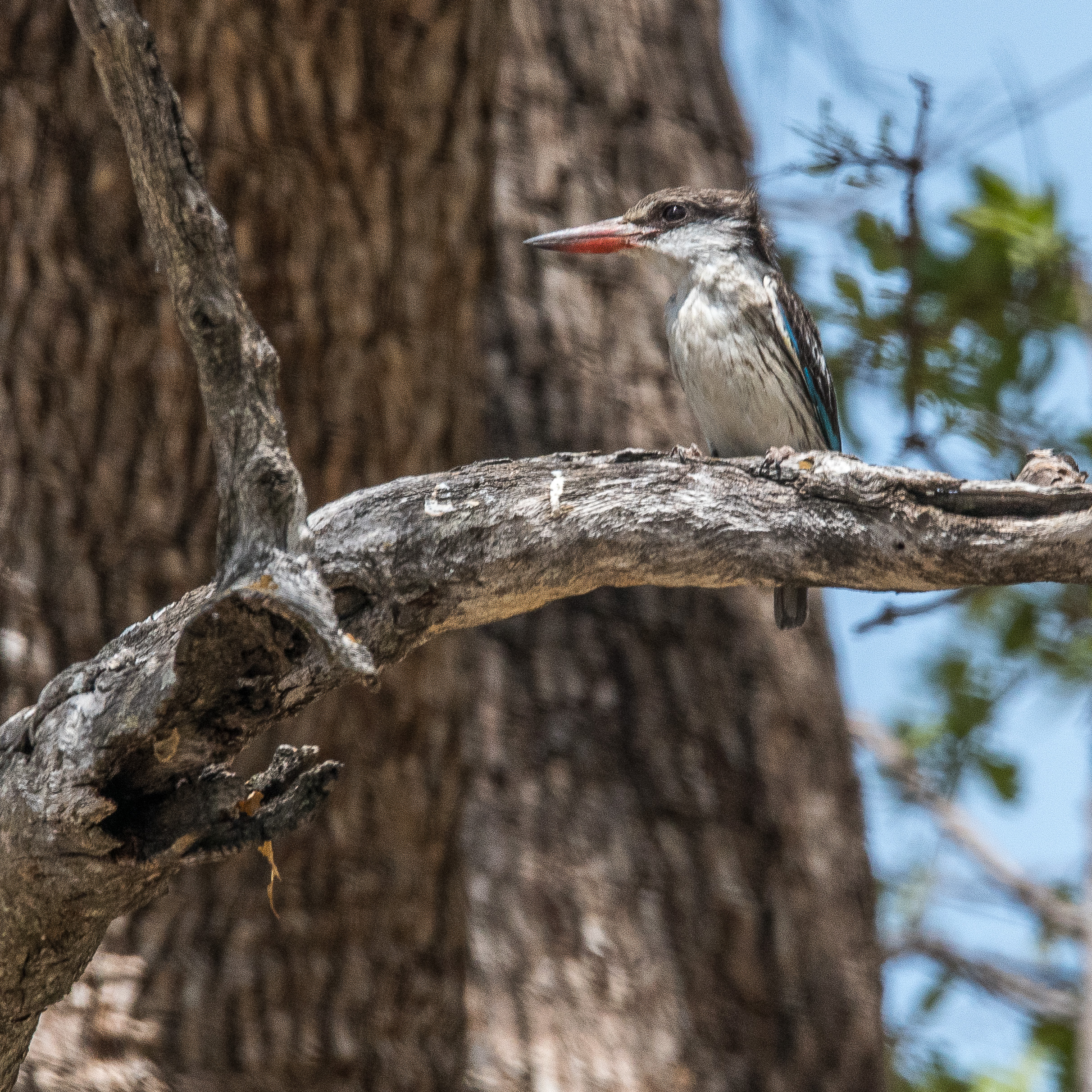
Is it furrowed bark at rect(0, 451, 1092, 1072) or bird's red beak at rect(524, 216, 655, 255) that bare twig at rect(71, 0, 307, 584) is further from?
bird's red beak at rect(524, 216, 655, 255)

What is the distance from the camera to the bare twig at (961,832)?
6.19 m

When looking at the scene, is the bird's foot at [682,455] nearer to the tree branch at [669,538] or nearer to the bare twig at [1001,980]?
the tree branch at [669,538]

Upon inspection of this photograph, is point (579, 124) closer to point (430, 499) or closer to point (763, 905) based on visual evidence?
point (763, 905)

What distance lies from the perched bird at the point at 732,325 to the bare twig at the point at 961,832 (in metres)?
2.40

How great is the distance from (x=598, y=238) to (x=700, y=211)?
1.01ft

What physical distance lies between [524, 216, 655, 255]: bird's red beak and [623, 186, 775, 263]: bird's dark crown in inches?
1.4

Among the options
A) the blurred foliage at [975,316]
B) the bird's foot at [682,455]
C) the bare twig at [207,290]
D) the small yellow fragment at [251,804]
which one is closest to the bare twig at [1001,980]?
the blurred foliage at [975,316]

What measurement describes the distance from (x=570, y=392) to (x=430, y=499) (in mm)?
2832

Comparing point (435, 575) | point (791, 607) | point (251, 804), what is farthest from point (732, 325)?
point (251, 804)

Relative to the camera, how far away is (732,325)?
144 inches

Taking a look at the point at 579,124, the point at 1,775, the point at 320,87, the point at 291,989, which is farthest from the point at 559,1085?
the point at 579,124

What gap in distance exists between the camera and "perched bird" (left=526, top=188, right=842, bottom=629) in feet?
12.0

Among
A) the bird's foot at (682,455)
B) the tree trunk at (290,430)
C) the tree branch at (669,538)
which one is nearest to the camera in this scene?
the tree branch at (669,538)

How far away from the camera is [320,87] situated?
3.13 meters
